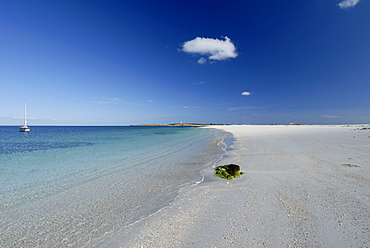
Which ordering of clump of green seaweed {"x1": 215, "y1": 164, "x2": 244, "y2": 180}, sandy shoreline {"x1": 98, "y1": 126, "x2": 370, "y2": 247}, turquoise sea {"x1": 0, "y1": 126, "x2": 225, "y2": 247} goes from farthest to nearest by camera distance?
1. clump of green seaweed {"x1": 215, "y1": 164, "x2": 244, "y2": 180}
2. turquoise sea {"x1": 0, "y1": 126, "x2": 225, "y2": 247}
3. sandy shoreline {"x1": 98, "y1": 126, "x2": 370, "y2": 247}

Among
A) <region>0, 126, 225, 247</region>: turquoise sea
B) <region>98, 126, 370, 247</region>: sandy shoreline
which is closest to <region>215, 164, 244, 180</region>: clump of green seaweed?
<region>98, 126, 370, 247</region>: sandy shoreline

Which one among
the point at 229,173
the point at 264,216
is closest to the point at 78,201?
the point at 264,216

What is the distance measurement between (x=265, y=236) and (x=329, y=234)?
1361 mm

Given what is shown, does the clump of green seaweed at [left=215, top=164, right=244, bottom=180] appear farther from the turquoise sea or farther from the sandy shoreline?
the turquoise sea

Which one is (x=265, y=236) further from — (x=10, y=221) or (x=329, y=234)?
(x=10, y=221)

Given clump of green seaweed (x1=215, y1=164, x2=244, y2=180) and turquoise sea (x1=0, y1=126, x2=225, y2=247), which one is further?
clump of green seaweed (x1=215, y1=164, x2=244, y2=180)

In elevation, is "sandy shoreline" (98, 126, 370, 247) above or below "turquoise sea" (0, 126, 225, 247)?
above

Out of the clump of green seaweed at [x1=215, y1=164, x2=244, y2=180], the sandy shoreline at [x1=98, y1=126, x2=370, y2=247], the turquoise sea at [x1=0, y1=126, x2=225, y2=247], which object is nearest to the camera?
the sandy shoreline at [x1=98, y1=126, x2=370, y2=247]

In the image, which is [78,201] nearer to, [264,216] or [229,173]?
[264,216]

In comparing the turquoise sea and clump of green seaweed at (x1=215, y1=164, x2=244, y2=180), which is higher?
clump of green seaweed at (x1=215, y1=164, x2=244, y2=180)

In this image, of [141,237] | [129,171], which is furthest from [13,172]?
[141,237]

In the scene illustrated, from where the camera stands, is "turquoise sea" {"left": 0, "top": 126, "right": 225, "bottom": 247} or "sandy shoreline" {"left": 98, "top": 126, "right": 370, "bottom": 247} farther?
"turquoise sea" {"left": 0, "top": 126, "right": 225, "bottom": 247}

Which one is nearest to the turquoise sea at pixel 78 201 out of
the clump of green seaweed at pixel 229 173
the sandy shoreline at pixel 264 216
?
the sandy shoreline at pixel 264 216

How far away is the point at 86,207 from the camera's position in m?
5.68
